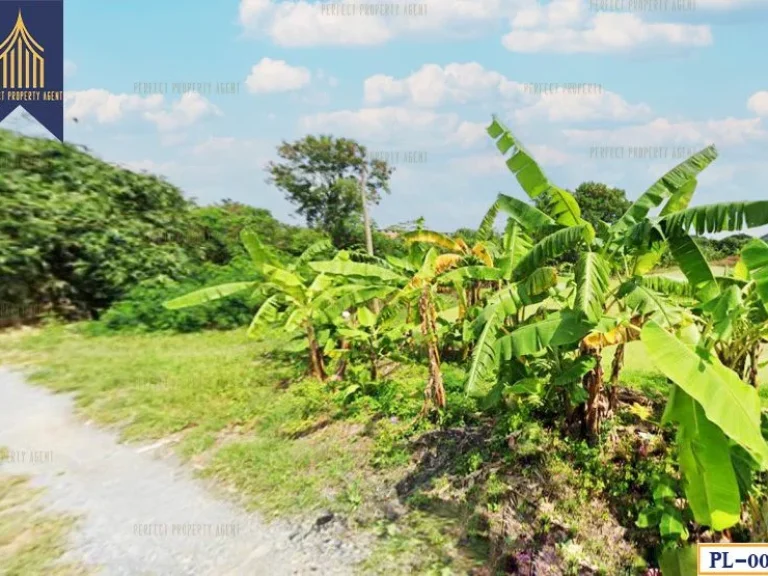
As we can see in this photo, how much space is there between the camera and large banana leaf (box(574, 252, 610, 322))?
334 centimetres

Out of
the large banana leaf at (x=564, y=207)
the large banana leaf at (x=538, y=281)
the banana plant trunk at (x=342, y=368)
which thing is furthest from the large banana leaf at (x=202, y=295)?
the large banana leaf at (x=564, y=207)

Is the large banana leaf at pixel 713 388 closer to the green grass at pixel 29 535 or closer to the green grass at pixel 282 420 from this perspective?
the green grass at pixel 282 420

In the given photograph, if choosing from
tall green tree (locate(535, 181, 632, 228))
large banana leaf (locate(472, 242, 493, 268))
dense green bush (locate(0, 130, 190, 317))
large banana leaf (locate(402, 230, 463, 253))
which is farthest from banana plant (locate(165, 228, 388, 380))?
tall green tree (locate(535, 181, 632, 228))

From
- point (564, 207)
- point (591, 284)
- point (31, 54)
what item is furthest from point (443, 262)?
point (31, 54)

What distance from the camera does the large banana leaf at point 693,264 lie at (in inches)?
138

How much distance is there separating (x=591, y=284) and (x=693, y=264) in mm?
758

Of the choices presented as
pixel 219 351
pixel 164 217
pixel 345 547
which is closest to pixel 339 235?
pixel 164 217

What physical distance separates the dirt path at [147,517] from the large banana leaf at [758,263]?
3.09m

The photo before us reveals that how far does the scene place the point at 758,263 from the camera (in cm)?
298

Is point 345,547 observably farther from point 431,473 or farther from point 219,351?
point 219,351

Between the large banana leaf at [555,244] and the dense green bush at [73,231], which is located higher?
the dense green bush at [73,231]

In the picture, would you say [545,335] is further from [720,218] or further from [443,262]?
[443,262]

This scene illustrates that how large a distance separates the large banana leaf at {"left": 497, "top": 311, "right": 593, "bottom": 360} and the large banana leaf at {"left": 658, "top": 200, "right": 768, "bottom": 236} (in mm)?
860

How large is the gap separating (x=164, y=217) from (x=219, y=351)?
6.09 metres
